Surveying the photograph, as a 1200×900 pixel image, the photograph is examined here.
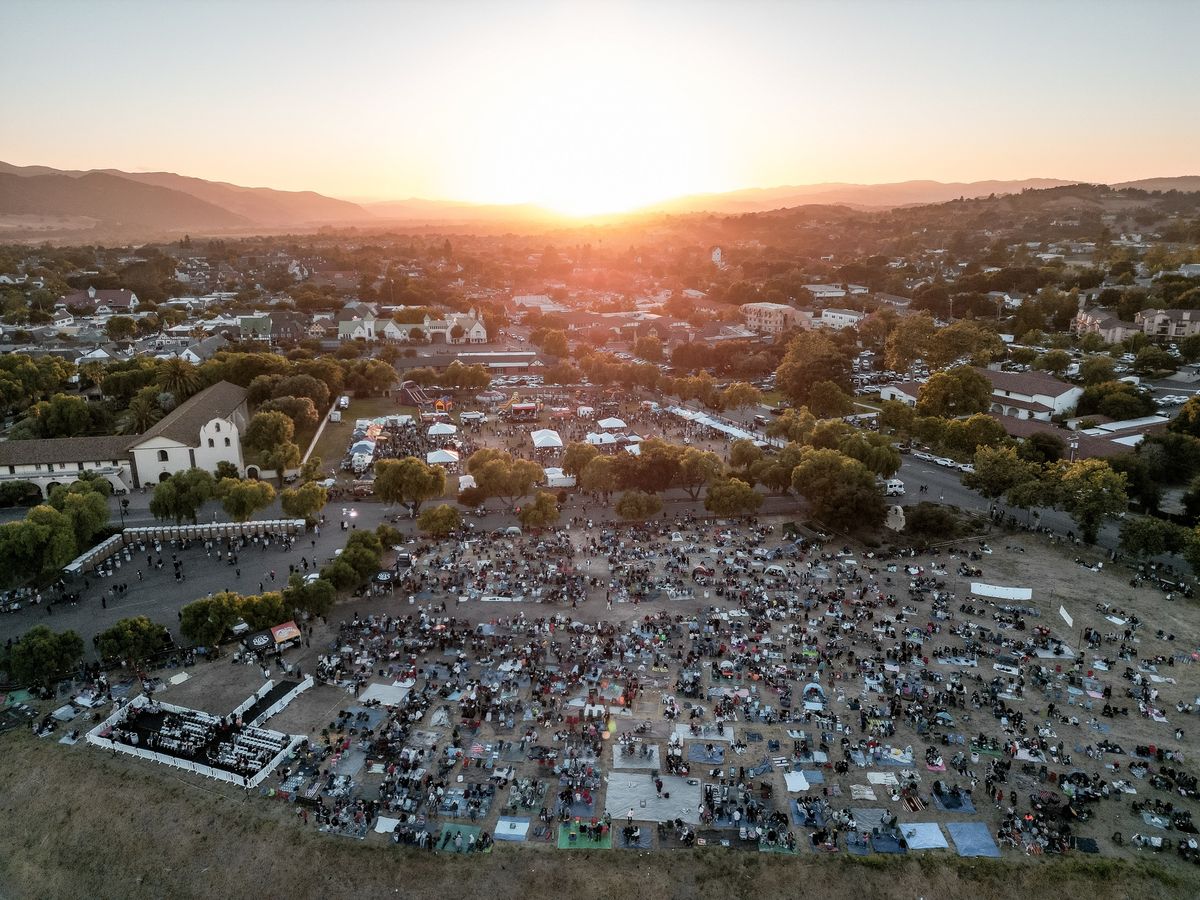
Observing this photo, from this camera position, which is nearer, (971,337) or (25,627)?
(25,627)

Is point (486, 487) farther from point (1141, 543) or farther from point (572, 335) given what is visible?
point (572, 335)

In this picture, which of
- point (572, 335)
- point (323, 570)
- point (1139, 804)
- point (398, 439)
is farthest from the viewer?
point (572, 335)

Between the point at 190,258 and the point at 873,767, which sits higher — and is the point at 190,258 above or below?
above

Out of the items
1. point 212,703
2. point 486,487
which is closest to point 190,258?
point 486,487

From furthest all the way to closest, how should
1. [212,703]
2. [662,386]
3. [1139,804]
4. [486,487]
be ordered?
Result: [662,386] → [486,487] → [212,703] → [1139,804]

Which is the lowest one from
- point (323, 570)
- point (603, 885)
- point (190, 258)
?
point (603, 885)

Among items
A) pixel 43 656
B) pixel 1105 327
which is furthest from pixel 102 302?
pixel 1105 327
